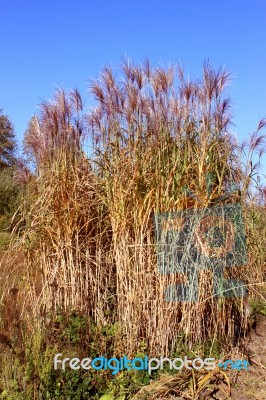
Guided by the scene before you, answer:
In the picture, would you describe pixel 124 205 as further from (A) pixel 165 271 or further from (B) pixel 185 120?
(B) pixel 185 120

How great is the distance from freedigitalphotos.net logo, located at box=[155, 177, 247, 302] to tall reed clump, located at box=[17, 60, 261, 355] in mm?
61

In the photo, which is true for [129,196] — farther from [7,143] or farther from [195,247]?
[7,143]

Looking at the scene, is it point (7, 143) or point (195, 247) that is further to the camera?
point (7, 143)

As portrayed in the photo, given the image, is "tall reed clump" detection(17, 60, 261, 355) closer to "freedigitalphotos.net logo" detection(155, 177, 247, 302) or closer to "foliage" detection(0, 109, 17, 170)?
"freedigitalphotos.net logo" detection(155, 177, 247, 302)

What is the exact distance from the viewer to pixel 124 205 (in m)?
3.43

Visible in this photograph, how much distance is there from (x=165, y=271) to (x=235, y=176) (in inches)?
42.1

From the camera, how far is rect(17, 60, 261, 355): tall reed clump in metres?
3.36

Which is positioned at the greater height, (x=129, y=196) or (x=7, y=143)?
(x=7, y=143)

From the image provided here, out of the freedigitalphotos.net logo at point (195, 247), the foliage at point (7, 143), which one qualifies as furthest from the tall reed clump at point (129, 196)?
the foliage at point (7, 143)

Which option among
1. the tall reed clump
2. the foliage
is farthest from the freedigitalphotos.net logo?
the foliage

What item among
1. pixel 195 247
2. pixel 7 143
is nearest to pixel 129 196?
pixel 195 247

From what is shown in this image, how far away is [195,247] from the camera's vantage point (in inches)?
133

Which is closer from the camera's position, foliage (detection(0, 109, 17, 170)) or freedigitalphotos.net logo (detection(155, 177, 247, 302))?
freedigitalphotos.net logo (detection(155, 177, 247, 302))

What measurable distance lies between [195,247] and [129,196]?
0.61 meters
